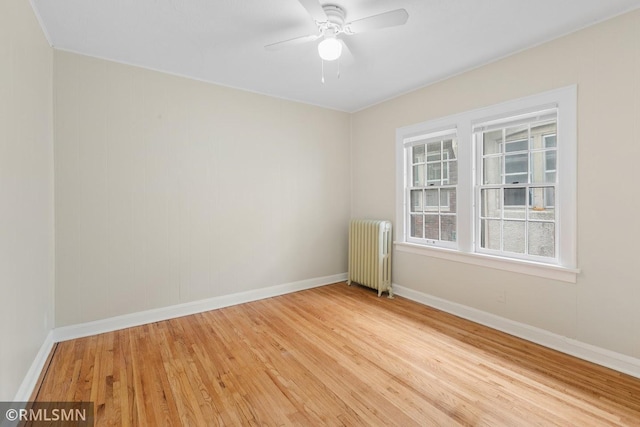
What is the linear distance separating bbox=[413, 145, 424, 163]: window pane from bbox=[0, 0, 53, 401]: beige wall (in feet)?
12.4

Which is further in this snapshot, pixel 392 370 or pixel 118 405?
pixel 392 370

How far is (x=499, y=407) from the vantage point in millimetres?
1890

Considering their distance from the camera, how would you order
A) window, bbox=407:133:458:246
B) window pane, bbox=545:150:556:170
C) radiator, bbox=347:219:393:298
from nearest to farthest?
window pane, bbox=545:150:556:170
window, bbox=407:133:458:246
radiator, bbox=347:219:393:298

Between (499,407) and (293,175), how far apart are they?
332cm

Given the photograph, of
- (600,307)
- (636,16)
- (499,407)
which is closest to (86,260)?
(499,407)

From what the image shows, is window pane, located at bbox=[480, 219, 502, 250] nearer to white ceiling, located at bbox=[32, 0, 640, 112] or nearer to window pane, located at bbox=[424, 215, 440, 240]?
window pane, located at bbox=[424, 215, 440, 240]

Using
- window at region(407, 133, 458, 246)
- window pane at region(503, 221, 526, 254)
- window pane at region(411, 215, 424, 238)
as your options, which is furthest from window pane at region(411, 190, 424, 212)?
window pane at region(503, 221, 526, 254)

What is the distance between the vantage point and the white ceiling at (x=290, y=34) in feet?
7.08

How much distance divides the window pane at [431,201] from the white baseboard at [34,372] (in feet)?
13.1

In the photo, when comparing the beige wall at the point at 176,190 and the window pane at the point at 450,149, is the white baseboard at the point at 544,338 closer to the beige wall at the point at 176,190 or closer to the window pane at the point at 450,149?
the window pane at the point at 450,149

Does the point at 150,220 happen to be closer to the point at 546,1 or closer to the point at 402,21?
the point at 402,21

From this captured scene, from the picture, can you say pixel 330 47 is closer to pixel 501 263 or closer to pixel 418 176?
pixel 418 176

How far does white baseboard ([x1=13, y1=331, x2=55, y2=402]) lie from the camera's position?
6.16 ft

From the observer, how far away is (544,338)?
2.67m
